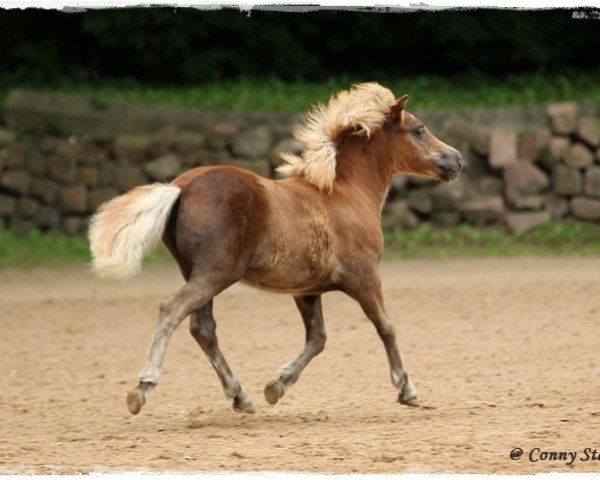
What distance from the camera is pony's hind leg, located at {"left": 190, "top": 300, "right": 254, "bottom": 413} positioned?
22.5 feet

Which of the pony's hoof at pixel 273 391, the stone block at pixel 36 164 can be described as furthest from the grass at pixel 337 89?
the pony's hoof at pixel 273 391

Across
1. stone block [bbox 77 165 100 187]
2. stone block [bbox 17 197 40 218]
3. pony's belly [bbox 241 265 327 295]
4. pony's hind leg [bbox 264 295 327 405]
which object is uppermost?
stone block [bbox 77 165 100 187]

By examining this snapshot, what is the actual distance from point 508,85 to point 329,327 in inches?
328

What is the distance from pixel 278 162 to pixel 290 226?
9.09 meters

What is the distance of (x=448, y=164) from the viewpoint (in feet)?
25.3

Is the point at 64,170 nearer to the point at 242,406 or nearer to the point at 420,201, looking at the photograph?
the point at 420,201

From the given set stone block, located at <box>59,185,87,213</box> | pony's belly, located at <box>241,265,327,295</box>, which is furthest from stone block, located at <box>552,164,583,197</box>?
pony's belly, located at <box>241,265,327,295</box>

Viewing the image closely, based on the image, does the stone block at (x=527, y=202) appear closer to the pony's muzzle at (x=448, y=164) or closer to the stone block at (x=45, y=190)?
the stone block at (x=45, y=190)

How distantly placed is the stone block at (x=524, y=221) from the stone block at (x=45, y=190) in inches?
231

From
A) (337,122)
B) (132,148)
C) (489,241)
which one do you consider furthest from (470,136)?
(337,122)

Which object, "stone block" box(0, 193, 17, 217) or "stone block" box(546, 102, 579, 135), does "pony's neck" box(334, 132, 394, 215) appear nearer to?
"stone block" box(546, 102, 579, 135)

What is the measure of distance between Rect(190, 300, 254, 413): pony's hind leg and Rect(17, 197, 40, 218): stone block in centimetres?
962

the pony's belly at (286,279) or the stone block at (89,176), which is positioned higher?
the stone block at (89,176)

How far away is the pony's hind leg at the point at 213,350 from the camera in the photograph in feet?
22.5
